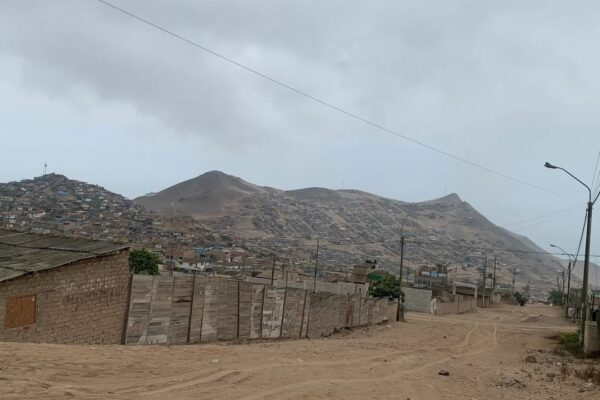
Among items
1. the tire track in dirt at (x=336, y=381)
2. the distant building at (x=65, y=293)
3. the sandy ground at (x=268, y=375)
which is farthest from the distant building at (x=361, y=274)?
the distant building at (x=65, y=293)

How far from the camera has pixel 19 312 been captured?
13578mm

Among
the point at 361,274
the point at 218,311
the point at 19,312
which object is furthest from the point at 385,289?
the point at 19,312

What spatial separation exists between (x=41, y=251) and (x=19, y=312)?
3605 millimetres

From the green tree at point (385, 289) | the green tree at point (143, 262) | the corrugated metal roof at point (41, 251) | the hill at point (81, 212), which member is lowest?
the green tree at point (385, 289)

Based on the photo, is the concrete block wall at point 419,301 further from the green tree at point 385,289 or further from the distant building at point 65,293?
the distant building at point 65,293

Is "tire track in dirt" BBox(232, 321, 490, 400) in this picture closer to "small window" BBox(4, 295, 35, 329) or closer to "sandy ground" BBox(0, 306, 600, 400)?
"sandy ground" BBox(0, 306, 600, 400)

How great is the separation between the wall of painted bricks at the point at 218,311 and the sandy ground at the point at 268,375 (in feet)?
9.38

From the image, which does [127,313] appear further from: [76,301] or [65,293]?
[65,293]

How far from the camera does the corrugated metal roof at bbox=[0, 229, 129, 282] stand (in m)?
14.4

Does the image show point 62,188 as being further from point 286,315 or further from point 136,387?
point 136,387

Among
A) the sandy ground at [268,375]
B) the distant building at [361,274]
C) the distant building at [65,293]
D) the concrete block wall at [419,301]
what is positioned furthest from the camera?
the distant building at [361,274]

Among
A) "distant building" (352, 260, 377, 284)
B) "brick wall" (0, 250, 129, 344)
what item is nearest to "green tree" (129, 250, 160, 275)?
"brick wall" (0, 250, 129, 344)

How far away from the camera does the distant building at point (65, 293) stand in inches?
535

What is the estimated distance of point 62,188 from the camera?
12675 centimetres
